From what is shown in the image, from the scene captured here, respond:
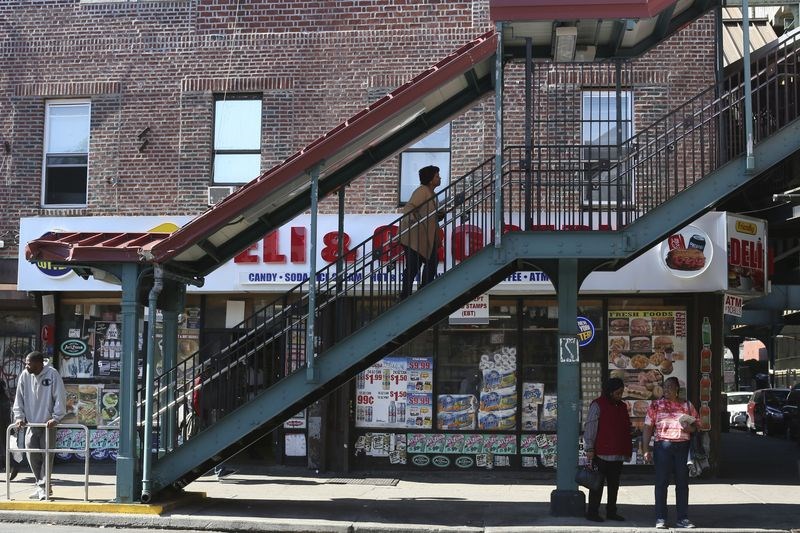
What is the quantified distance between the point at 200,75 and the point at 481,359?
6637 millimetres

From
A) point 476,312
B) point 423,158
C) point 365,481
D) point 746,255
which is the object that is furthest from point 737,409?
point 365,481

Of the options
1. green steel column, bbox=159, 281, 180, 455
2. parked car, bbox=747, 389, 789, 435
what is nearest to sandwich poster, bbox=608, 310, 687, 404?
green steel column, bbox=159, 281, 180, 455

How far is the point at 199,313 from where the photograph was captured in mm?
15906

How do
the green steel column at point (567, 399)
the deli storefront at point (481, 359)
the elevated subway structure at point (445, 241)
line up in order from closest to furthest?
the elevated subway structure at point (445, 241) < the green steel column at point (567, 399) < the deli storefront at point (481, 359)

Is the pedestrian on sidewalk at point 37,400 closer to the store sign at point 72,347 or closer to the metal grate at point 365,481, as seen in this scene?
the store sign at point 72,347

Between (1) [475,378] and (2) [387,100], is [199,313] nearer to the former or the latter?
(1) [475,378]

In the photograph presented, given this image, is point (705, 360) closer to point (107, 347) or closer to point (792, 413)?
point (107, 347)

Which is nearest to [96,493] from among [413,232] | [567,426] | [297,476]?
[297,476]

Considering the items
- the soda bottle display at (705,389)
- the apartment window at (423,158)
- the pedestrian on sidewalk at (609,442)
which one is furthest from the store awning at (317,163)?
the soda bottle display at (705,389)

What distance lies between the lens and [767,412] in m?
27.0

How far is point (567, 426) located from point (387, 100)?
415 centimetres

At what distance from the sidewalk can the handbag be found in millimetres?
402

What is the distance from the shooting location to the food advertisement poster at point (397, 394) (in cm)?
1537

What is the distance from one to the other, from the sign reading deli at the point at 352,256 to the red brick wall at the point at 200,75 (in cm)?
57
